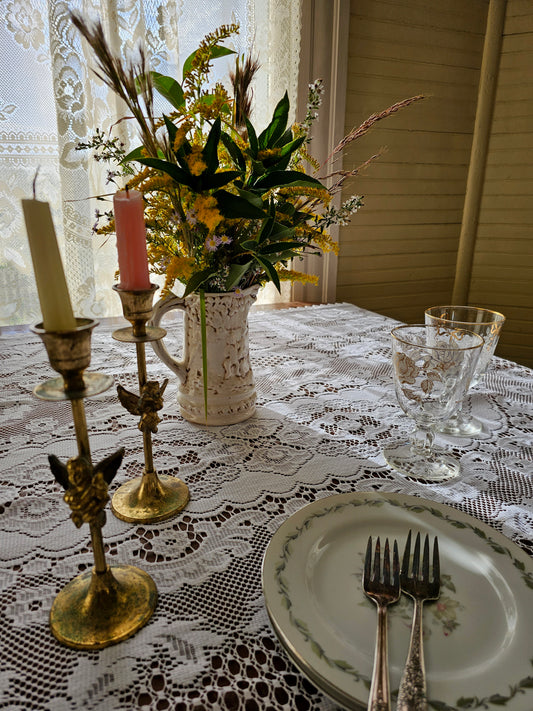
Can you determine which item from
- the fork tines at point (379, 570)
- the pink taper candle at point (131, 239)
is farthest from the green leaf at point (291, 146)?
the fork tines at point (379, 570)

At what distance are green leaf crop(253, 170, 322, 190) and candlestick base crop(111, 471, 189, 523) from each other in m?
0.42

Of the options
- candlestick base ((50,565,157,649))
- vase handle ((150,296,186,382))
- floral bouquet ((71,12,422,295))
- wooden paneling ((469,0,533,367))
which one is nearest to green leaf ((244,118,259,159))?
floral bouquet ((71,12,422,295))

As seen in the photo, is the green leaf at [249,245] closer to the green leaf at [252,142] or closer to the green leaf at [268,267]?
the green leaf at [268,267]

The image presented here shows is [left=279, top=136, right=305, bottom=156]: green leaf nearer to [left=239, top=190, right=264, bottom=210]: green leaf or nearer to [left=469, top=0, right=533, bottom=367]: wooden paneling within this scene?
[left=239, top=190, right=264, bottom=210]: green leaf

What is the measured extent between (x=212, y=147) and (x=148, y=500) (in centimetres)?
44

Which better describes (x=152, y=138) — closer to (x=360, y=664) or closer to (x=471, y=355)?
(x=471, y=355)

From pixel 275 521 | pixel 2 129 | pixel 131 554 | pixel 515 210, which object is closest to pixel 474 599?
pixel 275 521

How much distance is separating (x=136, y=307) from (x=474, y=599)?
1.35 ft

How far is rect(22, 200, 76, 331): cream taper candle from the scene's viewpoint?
0.31m

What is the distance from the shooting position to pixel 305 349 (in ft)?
3.83

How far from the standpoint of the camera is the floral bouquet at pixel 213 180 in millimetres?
594

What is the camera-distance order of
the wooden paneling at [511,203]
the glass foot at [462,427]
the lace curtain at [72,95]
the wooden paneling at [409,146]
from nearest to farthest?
the glass foot at [462,427] → the lace curtain at [72,95] → the wooden paneling at [409,146] → the wooden paneling at [511,203]

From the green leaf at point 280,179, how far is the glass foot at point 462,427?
0.42 metres

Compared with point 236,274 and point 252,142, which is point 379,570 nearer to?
point 236,274
